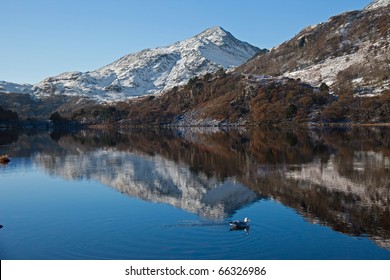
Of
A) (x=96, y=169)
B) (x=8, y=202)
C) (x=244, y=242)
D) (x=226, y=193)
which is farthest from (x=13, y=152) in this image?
(x=244, y=242)

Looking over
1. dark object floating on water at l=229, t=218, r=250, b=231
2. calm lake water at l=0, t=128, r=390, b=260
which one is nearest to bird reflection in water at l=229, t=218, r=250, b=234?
dark object floating on water at l=229, t=218, r=250, b=231

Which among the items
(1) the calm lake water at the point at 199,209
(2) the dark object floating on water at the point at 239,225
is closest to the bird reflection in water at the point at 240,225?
(2) the dark object floating on water at the point at 239,225

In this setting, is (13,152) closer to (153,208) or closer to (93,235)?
(153,208)

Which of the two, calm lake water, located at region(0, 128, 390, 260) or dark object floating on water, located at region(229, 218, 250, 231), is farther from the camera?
dark object floating on water, located at region(229, 218, 250, 231)

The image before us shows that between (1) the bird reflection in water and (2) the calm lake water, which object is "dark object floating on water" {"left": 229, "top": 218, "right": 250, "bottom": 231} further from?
(2) the calm lake water

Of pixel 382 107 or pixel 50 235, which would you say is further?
pixel 382 107

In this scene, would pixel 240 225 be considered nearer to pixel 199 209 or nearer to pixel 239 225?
pixel 239 225

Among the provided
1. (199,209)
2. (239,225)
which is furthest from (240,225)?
(199,209)

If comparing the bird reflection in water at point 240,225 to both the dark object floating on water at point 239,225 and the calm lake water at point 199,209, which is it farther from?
the calm lake water at point 199,209
